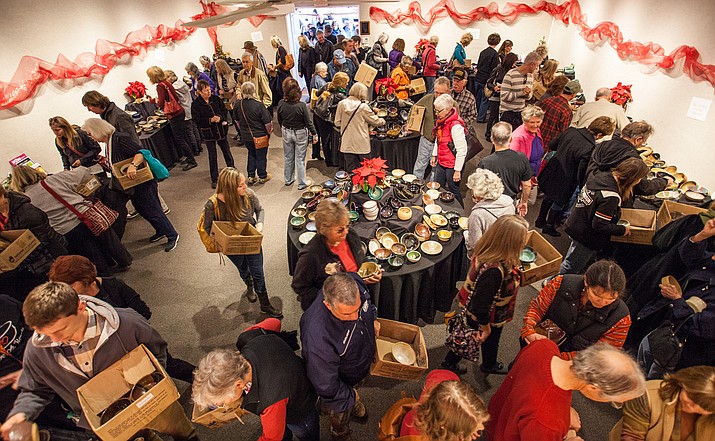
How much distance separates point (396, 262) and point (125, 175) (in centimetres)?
308

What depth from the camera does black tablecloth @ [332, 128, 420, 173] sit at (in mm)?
5230

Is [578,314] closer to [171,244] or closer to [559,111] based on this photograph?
[559,111]

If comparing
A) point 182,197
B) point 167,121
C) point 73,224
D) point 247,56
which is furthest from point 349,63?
point 73,224

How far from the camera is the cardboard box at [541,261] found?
2.66 meters

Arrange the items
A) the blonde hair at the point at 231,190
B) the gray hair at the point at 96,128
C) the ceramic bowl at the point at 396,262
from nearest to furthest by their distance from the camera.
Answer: the blonde hair at the point at 231,190 → the ceramic bowl at the point at 396,262 → the gray hair at the point at 96,128

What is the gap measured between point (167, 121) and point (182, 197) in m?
1.62

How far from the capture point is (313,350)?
1854 millimetres

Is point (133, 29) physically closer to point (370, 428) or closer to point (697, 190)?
point (370, 428)

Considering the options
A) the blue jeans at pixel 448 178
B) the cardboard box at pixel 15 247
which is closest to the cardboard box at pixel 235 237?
the cardboard box at pixel 15 247

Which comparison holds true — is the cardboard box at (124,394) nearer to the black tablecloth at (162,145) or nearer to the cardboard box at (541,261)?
the cardboard box at (541,261)

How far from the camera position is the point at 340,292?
1.79m

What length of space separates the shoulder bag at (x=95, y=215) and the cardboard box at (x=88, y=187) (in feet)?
0.26

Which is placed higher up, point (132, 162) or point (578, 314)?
point (132, 162)

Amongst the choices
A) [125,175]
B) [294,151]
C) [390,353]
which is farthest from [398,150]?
[125,175]
